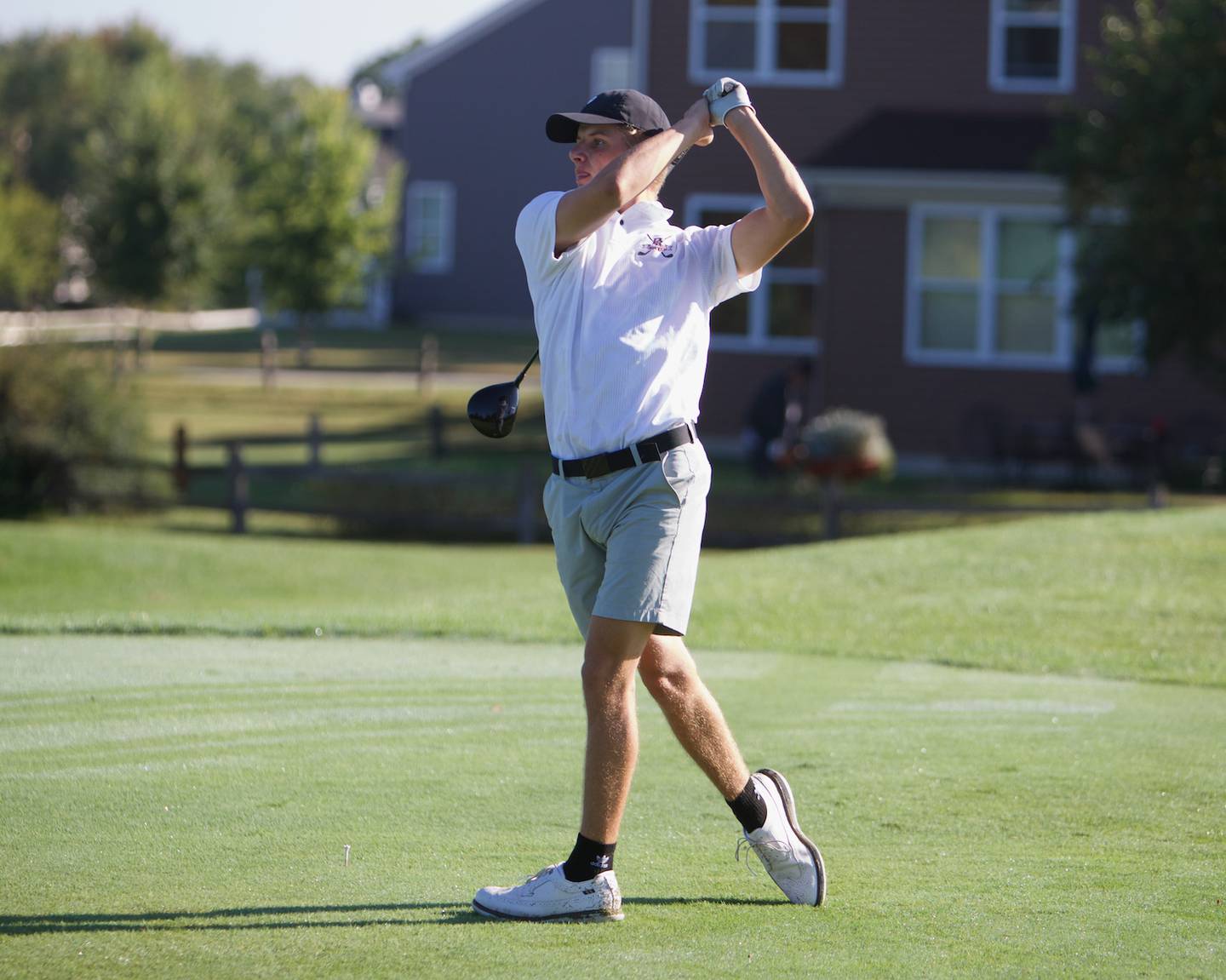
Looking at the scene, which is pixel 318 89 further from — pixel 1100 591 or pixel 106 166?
pixel 1100 591

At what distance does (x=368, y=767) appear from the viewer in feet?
19.6

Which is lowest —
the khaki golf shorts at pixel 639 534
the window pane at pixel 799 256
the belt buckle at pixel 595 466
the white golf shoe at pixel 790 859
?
the white golf shoe at pixel 790 859

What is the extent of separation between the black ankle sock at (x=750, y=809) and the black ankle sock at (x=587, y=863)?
41 centimetres

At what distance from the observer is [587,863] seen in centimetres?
428

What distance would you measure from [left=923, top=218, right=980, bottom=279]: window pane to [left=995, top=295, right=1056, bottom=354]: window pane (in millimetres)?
650

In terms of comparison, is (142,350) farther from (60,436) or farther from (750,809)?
(750,809)

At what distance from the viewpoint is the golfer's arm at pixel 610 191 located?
13.9 feet

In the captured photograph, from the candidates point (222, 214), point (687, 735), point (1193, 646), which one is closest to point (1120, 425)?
point (1193, 646)

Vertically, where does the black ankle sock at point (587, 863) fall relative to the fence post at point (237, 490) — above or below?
above

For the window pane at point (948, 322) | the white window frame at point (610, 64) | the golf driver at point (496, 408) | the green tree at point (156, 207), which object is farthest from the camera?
the white window frame at point (610, 64)

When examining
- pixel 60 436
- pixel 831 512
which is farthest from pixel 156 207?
pixel 831 512

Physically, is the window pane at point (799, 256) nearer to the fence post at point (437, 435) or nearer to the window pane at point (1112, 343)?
the window pane at point (1112, 343)

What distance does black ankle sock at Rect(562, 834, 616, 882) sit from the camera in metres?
4.27

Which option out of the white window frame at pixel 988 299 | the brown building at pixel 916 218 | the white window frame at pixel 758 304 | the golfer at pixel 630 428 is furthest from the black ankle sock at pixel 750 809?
the white window frame at pixel 758 304
